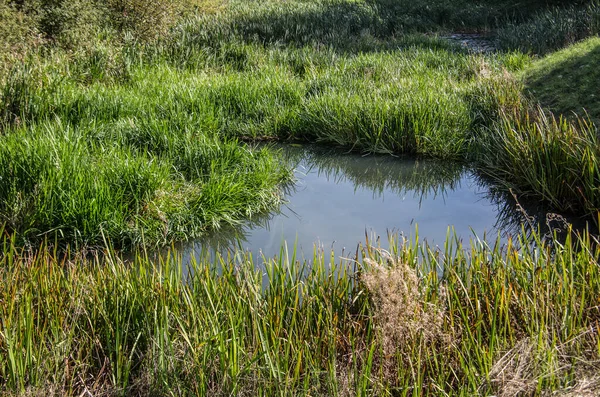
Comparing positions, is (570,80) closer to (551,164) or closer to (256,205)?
(551,164)

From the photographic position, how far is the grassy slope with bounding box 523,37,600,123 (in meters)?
8.03

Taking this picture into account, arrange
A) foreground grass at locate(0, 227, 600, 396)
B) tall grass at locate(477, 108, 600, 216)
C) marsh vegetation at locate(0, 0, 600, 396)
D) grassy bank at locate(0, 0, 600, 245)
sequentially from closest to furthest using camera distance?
1. foreground grass at locate(0, 227, 600, 396)
2. marsh vegetation at locate(0, 0, 600, 396)
3. grassy bank at locate(0, 0, 600, 245)
4. tall grass at locate(477, 108, 600, 216)

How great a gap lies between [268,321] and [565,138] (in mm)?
3726

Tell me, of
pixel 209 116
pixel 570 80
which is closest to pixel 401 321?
pixel 209 116

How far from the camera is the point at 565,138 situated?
5652 millimetres

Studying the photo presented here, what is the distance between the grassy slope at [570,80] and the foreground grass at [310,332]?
4796 millimetres

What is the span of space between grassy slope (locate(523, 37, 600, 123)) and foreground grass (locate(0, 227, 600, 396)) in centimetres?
480

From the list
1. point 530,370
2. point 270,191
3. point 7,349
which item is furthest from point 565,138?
point 7,349

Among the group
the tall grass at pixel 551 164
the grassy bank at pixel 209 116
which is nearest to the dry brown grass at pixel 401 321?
the grassy bank at pixel 209 116

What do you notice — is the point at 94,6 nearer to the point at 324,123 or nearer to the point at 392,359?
the point at 324,123

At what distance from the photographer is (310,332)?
3102 millimetres

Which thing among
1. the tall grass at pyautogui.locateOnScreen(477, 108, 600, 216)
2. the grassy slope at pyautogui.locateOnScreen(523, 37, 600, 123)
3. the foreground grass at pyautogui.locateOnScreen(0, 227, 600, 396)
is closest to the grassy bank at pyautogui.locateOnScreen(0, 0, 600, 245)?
the tall grass at pyautogui.locateOnScreen(477, 108, 600, 216)

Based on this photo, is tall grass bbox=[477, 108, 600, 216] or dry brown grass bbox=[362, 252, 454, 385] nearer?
dry brown grass bbox=[362, 252, 454, 385]

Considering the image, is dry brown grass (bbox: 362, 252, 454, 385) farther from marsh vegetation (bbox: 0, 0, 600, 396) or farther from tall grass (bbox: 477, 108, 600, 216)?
tall grass (bbox: 477, 108, 600, 216)
